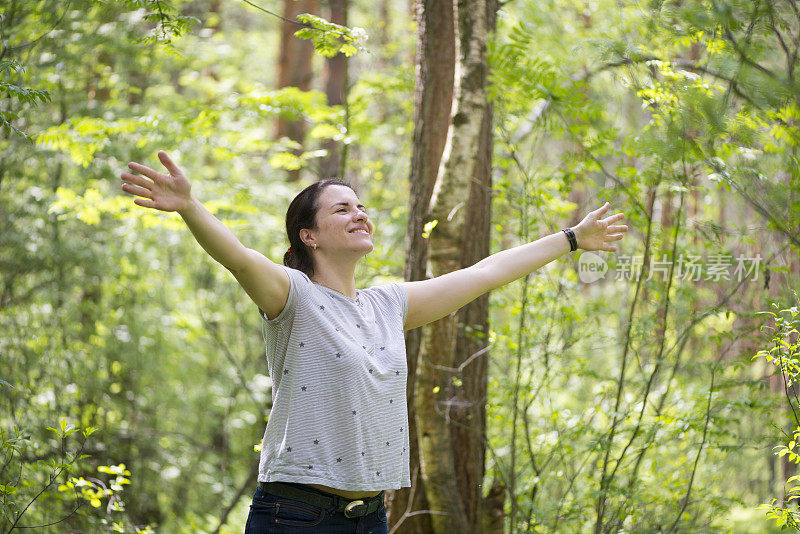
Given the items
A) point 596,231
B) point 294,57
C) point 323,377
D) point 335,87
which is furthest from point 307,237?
point 294,57

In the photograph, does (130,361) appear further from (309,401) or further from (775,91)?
(775,91)

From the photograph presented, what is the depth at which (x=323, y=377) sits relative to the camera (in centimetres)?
210

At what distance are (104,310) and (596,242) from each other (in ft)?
20.9

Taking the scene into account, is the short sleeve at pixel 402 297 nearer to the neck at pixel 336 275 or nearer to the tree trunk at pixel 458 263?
the neck at pixel 336 275

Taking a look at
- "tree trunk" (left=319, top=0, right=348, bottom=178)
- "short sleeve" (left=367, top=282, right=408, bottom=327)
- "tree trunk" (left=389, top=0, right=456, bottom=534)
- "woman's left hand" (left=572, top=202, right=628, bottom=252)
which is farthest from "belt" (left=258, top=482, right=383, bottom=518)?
"tree trunk" (left=319, top=0, right=348, bottom=178)

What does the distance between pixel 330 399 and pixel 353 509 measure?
34 centimetres

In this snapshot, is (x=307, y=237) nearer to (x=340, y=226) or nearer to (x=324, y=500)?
(x=340, y=226)

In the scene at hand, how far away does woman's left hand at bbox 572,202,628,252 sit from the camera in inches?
108

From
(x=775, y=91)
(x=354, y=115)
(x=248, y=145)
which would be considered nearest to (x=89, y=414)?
(x=248, y=145)

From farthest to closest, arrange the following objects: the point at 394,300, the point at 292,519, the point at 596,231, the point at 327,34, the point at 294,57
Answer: the point at 294,57, the point at 327,34, the point at 596,231, the point at 394,300, the point at 292,519

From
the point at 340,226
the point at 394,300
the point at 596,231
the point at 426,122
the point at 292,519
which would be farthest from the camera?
the point at 426,122

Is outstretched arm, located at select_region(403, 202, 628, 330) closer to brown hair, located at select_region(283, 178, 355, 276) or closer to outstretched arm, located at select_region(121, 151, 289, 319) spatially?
brown hair, located at select_region(283, 178, 355, 276)

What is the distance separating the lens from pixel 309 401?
2086mm

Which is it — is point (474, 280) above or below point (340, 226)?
below
